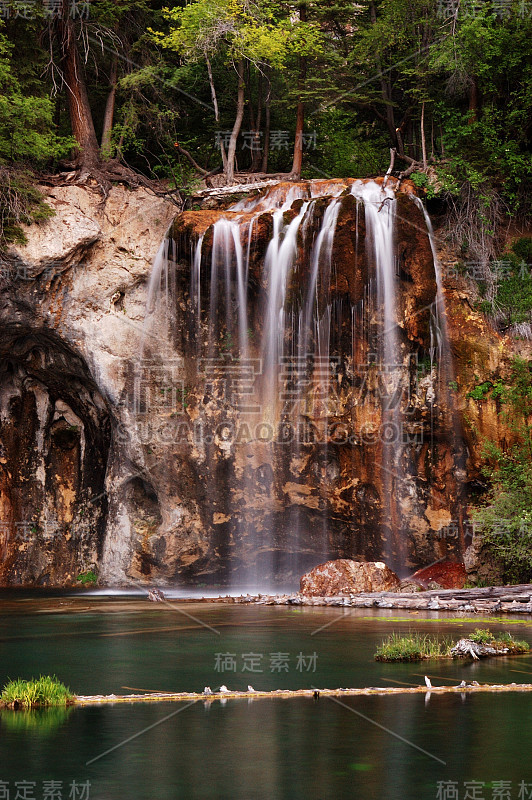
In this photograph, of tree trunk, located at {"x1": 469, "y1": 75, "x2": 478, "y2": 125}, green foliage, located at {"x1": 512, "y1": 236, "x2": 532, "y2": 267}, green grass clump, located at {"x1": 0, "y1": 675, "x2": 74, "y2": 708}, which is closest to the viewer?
green grass clump, located at {"x1": 0, "y1": 675, "x2": 74, "y2": 708}

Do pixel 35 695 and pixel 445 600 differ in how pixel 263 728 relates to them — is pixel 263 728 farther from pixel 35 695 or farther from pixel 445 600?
pixel 445 600

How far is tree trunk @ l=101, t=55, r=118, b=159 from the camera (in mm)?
27150

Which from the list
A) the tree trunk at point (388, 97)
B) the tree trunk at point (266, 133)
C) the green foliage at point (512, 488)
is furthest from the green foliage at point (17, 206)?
the green foliage at point (512, 488)

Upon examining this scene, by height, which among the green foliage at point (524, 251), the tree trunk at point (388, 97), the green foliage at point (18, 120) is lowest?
the green foliage at point (524, 251)

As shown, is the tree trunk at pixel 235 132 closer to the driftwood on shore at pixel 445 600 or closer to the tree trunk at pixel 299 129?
the tree trunk at pixel 299 129

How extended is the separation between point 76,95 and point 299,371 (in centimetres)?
1141

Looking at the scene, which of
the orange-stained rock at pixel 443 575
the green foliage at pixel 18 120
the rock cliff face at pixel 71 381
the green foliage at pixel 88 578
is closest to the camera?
the orange-stained rock at pixel 443 575

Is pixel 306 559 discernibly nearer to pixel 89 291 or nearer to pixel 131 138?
pixel 89 291

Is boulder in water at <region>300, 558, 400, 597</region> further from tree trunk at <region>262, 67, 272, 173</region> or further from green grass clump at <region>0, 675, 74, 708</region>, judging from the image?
tree trunk at <region>262, 67, 272, 173</region>

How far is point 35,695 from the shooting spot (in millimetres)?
8648

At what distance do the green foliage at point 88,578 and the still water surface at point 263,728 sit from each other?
12.6 m

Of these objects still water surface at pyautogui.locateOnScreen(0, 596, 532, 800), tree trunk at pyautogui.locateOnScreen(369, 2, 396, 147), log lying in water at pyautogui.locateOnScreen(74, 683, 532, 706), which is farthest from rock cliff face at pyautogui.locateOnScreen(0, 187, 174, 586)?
log lying in water at pyautogui.locateOnScreen(74, 683, 532, 706)

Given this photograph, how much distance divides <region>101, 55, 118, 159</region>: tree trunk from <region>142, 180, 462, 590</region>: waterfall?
16.2 ft

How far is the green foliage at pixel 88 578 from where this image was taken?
26156mm
